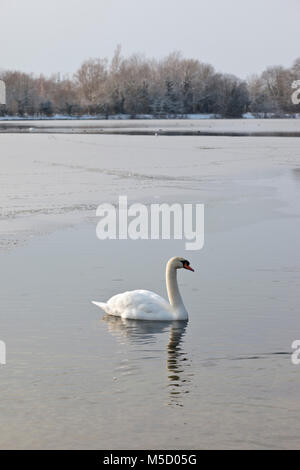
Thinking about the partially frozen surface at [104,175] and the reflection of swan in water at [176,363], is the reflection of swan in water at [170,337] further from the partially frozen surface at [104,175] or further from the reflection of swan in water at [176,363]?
the partially frozen surface at [104,175]

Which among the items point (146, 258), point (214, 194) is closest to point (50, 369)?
point (146, 258)

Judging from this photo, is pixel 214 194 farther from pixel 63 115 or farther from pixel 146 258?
pixel 63 115

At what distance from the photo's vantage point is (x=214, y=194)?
2139 cm

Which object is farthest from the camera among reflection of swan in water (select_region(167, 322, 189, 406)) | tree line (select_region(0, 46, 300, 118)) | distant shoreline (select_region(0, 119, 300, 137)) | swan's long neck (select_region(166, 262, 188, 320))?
tree line (select_region(0, 46, 300, 118))

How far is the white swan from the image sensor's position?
9539 mm

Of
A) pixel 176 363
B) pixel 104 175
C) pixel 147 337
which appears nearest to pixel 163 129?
pixel 104 175

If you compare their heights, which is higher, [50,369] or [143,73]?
[143,73]

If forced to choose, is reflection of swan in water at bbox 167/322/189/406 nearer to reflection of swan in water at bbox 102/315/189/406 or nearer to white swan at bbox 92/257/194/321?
reflection of swan in water at bbox 102/315/189/406

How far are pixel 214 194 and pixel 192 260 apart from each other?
864 cm

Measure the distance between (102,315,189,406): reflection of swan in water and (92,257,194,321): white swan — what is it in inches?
2.6

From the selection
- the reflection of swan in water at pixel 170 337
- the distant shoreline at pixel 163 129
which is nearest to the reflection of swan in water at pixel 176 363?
the reflection of swan in water at pixel 170 337

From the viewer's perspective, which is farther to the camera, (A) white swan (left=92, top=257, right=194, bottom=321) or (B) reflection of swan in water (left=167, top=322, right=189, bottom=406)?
(A) white swan (left=92, top=257, right=194, bottom=321)

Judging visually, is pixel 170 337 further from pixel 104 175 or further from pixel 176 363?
pixel 104 175

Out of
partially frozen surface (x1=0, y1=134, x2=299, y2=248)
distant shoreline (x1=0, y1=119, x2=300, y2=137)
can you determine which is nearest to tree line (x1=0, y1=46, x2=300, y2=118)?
distant shoreline (x1=0, y1=119, x2=300, y2=137)
